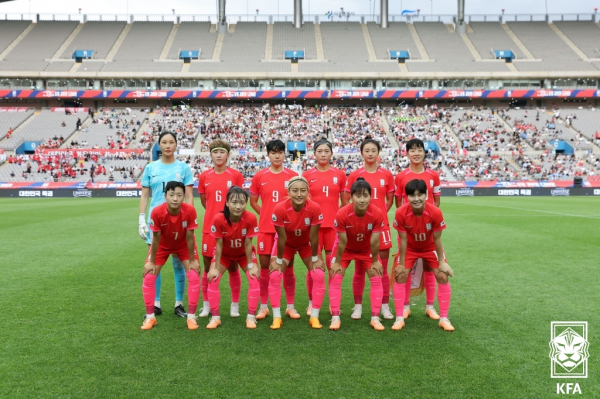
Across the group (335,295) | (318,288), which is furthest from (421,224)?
(318,288)

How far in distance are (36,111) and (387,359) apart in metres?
60.9

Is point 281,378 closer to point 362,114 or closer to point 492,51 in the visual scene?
point 362,114

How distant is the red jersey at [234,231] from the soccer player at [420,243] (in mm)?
1908

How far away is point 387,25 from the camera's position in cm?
6606

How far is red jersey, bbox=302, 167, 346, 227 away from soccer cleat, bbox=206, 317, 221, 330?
1952mm

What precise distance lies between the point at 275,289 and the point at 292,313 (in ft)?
1.65

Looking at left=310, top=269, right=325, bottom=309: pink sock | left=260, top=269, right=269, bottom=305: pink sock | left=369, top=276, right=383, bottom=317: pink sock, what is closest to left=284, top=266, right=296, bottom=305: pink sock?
left=260, top=269, right=269, bottom=305: pink sock

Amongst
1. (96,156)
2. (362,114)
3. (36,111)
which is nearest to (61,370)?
(96,156)

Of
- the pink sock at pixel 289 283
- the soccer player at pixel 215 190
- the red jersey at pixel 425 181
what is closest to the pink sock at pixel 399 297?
the red jersey at pixel 425 181

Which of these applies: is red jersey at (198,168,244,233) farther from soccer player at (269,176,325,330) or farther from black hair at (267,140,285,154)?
soccer player at (269,176,325,330)

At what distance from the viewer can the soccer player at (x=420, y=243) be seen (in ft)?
18.5

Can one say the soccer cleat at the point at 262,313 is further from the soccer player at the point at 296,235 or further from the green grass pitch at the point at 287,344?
the soccer player at the point at 296,235

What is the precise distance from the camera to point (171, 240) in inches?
236

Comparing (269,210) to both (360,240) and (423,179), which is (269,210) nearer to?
(360,240)
